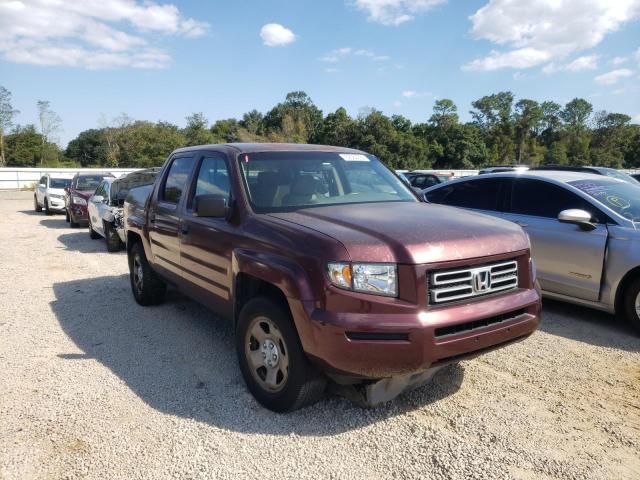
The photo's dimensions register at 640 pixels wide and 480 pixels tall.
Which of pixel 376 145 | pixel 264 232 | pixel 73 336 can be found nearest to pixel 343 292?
pixel 264 232

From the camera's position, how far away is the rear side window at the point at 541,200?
18.3 ft

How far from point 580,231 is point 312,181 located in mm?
3108

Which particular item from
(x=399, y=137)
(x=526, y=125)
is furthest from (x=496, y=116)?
(x=399, y=137)

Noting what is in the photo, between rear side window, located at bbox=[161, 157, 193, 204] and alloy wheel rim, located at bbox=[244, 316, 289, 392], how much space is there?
193 centimetres

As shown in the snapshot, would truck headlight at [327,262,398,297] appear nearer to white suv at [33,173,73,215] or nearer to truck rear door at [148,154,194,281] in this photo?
truck rear door at [148,154,194,281]

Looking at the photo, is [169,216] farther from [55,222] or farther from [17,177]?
[17,177]

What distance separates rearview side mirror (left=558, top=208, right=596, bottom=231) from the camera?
512 cm

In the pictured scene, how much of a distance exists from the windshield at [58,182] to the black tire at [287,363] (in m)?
17.9

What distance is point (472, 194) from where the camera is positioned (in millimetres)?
6699

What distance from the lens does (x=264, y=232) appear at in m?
3.42

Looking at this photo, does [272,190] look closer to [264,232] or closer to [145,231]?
[264,232]

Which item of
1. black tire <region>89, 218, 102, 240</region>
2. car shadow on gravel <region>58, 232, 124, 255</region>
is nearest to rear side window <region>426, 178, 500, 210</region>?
car shadow on gravel <region>58, 232, 124, 255</region>

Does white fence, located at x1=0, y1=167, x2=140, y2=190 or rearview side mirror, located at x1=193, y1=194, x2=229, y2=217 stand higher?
rearview side mirror, located at x1=193, y1=194, x2=229, y2=217

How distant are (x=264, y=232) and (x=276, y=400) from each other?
1.14 m
